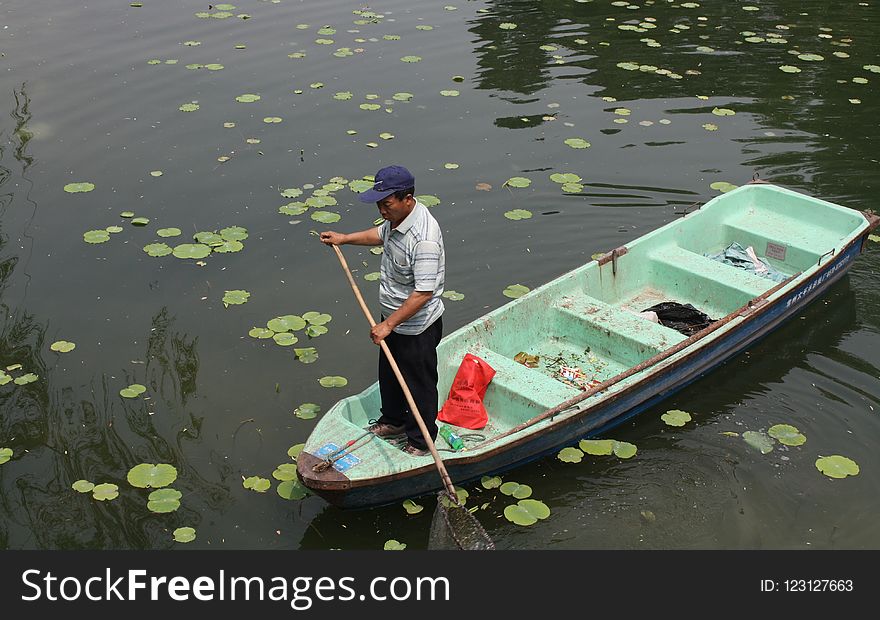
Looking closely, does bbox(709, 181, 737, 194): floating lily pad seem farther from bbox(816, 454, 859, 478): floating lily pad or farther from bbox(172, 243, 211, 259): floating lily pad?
bbox(172, 243, 211, 259): floating lily pad

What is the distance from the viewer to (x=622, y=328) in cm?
743

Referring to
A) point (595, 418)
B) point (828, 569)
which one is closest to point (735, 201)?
point (595, 418)

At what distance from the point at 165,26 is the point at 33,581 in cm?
1058

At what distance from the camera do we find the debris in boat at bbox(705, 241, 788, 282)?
28.1ft

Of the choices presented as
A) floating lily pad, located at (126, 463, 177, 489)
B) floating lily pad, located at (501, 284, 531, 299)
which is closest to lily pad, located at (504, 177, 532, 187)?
floating lily pad, located at (501, 284, 531, 299)

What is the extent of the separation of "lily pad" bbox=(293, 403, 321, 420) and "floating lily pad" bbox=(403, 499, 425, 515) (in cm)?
119

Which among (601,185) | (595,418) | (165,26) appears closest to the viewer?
(595,418)

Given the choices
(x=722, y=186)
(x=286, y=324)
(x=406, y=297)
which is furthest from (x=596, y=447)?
(x=722, y=186)

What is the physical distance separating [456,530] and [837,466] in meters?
2.75

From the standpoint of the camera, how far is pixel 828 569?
5.68 meters

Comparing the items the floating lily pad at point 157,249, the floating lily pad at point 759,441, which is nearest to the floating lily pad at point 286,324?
the floating lily pad at point 157,249

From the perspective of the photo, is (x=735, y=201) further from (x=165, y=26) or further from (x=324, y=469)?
(x=165, y=26)

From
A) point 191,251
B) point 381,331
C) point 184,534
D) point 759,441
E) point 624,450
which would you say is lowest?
point 759,441

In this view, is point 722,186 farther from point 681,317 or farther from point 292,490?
point 292,490
